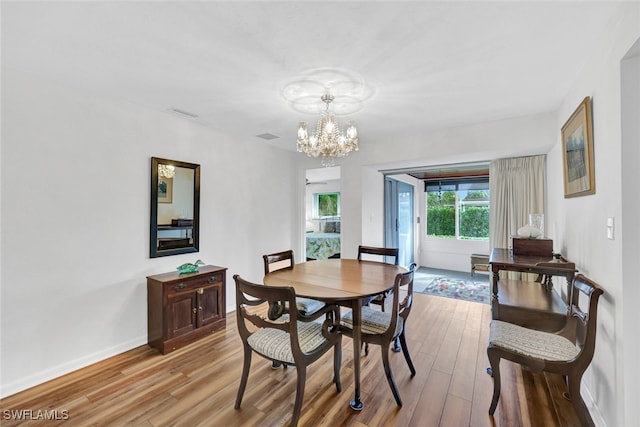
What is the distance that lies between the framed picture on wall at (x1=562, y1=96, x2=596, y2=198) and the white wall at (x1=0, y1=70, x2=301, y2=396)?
3.68 meters

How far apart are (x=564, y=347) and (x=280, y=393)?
196 cm

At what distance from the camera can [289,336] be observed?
1.87 meters

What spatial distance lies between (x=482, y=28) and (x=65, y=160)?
3330 mm

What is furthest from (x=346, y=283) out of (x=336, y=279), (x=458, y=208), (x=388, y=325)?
(x=458, y=208)

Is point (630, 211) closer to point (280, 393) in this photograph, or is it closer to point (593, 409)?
point (593, 409)

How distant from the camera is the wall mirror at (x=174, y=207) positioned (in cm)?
299

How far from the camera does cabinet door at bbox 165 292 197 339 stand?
9.03 ft

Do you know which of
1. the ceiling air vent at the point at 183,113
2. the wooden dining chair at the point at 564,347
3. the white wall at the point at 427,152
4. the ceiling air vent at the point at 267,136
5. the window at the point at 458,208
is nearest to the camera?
the wooden dining chair at the point at 564,347

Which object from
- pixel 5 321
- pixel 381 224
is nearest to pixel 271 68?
pixel 5 321

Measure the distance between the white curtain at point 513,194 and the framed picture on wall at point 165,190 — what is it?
4.21m

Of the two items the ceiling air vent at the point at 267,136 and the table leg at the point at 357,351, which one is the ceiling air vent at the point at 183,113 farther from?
the table leg at the point at 357,351

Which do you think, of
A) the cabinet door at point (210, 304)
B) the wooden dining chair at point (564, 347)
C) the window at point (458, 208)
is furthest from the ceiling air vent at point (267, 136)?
the window at point (458, 208)

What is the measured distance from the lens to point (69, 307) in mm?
2422

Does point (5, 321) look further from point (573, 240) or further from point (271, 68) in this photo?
point (573, 240)
